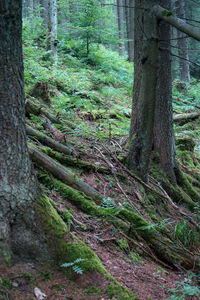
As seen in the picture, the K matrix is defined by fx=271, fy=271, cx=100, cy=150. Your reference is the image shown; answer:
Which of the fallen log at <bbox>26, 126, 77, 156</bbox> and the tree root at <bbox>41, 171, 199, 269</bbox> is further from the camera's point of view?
the fallen log at <bbox>26, 126, 77, 156</bbox>

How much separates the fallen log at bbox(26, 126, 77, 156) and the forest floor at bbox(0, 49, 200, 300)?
0.09 ft

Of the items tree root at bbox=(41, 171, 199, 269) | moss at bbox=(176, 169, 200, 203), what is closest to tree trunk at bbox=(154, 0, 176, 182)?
moss at bbox=(176, 169, 200, 203)

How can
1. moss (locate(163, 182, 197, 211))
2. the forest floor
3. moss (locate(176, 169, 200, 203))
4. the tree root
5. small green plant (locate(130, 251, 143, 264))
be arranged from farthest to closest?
moss (locate(176, 169, 200, 203)) < moss (locate(163, 182, 197, 211)) < the tree root < small green plant (locate(130, 251, 143, 264)) < the forest floor

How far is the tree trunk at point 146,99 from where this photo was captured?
5320mm

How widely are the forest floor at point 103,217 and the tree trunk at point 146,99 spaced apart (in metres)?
0.39

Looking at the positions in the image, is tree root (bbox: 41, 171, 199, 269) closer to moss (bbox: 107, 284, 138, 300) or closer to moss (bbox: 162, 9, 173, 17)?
moss (bbox: 107, 284, 138, 300)

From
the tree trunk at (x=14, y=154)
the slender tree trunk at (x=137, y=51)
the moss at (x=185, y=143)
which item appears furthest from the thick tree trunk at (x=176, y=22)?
the moss at (x=185, y=143)

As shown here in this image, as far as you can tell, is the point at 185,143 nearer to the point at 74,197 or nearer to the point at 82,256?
the point at 74,197

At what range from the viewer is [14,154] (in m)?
2.85

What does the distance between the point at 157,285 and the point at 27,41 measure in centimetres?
953

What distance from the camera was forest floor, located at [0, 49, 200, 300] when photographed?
2.86 m

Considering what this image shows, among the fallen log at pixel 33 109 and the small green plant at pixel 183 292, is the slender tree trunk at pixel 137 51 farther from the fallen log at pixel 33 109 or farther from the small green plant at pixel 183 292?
the small green plant at pixel 183 292

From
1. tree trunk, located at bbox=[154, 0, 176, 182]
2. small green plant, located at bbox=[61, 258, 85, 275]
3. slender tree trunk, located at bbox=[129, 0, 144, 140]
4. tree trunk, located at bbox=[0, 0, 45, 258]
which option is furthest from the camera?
tree trunk, located at bbox=[154, 0, 176, 182]

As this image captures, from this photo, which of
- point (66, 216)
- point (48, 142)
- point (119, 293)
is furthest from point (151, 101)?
point (119, 293)
